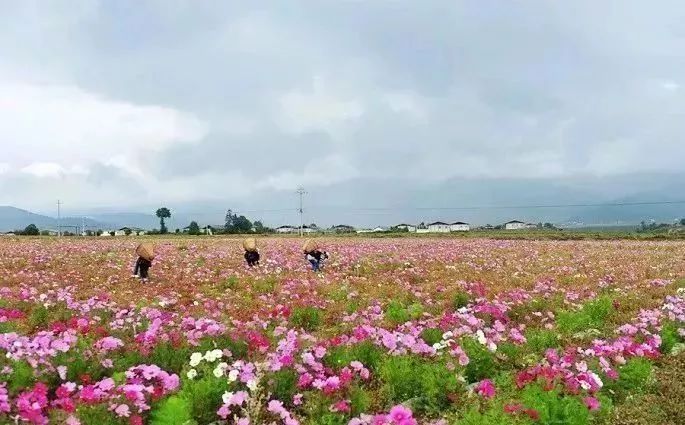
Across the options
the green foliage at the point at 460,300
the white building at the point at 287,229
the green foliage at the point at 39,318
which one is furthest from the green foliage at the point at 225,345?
the white building at the point at 287,229

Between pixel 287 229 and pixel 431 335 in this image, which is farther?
pixel 287 229

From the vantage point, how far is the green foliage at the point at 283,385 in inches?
210

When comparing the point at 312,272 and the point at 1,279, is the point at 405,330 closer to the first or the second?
the point at 312,272

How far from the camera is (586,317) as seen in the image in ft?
31.3

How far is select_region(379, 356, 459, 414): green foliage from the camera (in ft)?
18.5

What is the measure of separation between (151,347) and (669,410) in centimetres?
520

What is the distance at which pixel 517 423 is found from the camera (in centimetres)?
466

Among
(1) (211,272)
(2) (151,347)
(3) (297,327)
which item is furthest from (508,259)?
(2) (151,347)

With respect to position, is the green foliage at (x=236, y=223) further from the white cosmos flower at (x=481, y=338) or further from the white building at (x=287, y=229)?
the white cosmos flower at (x=481, y=338)

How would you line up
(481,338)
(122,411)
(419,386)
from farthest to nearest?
(481,338), (419,386), (122,411)

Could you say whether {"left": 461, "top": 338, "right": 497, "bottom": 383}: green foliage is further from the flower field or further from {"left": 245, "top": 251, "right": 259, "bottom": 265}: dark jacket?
{"left": 245, "top": 251, "right": 259, "bottom": 265}: dark jacket

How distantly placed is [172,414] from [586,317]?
Answer: 24.1 feet

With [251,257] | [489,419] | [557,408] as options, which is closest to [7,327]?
[489,419]

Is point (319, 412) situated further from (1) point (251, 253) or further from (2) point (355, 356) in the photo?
(1) point (251, 253)
